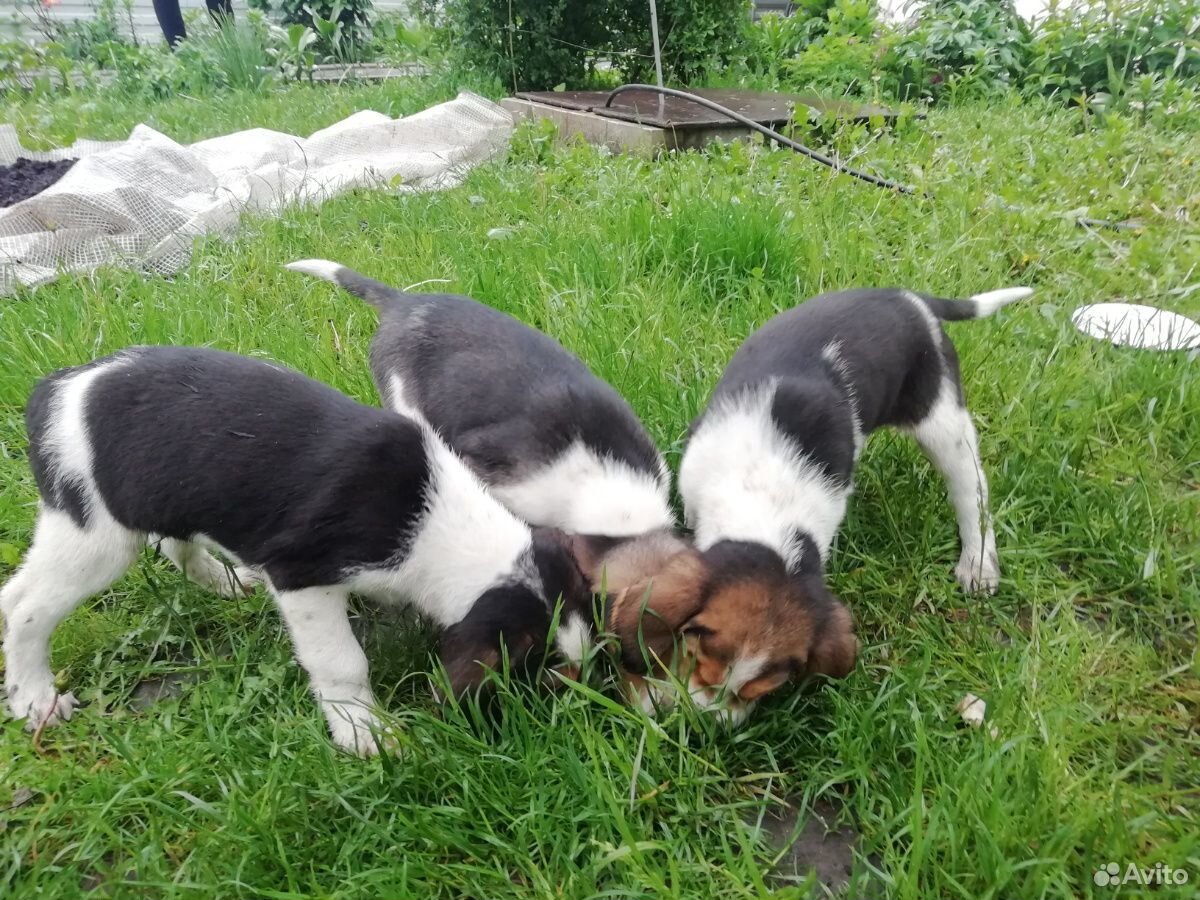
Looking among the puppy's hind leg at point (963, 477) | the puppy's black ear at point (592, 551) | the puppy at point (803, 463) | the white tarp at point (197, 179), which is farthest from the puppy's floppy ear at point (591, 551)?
the white tarp at point (197, 179)

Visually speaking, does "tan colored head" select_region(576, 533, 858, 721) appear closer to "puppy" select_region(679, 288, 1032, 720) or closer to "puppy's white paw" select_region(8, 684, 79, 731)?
"puppy" select_region(679, 288, 1032, 720)

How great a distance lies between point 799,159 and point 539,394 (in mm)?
3716

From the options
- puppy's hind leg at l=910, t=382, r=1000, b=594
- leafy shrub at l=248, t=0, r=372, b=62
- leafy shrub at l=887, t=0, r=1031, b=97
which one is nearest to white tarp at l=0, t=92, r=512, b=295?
puppy's hind leg at l=910, t=382, r=1000, b=594

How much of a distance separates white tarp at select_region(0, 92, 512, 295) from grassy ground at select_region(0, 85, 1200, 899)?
0.55 metres

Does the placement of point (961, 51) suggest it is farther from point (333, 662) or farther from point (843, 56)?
point (333, 662)

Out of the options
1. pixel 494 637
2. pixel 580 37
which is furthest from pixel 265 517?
pixel 580 37

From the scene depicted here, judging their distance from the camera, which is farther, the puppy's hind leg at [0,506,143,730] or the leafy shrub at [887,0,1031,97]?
the leafy shrub at [887,0,1031,97]

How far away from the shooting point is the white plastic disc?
3.71 m

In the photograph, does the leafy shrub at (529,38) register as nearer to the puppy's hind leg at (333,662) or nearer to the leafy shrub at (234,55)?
the leafy shrub at (234,55)

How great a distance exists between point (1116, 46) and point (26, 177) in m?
10.4

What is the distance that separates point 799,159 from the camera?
19.4 feet

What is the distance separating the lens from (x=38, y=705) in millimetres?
2422

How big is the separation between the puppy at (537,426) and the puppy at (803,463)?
187 mm

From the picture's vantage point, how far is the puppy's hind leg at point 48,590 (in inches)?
93.4
